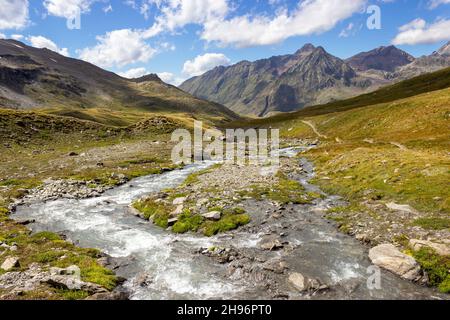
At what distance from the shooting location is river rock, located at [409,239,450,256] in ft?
76.7

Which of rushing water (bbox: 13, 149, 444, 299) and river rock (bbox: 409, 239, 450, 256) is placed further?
river rock (bbox: 409, 239, 450, 256)

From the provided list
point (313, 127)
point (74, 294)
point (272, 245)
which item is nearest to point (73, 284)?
point (74, 294)

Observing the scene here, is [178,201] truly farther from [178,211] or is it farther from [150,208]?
[178,211]

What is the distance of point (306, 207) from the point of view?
125 feet

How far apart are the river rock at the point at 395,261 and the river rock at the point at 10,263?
2565cm

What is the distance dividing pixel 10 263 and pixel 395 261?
2708cm

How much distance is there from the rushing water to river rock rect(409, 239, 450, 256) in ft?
11.6

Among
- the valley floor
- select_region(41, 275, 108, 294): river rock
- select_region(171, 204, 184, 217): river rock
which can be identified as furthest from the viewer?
select_region(171, 204, 184, 217): river rock

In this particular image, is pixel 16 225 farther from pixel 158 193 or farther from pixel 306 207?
pixel 306 207

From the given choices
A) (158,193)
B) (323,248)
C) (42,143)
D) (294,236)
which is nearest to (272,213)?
(294,236)

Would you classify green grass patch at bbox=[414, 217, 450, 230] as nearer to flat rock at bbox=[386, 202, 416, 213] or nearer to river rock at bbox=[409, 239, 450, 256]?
flat rock at bbox=[386, 202, 416, 213]

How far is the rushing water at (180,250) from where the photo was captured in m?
21.1

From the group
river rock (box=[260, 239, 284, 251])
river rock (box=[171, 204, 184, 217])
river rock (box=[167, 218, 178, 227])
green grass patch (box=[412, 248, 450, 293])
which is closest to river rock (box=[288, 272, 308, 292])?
river rock (box=[260, 239, 284, 251])

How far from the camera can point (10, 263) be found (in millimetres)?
23500
